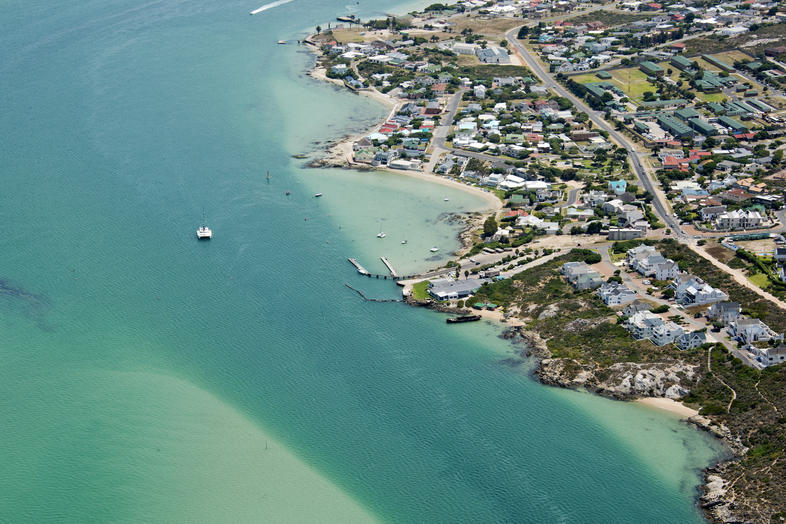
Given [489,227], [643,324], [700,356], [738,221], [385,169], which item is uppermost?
[643,324]

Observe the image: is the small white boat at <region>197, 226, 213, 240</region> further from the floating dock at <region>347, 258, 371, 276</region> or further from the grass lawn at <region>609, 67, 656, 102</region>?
the grass lawn at <region>609, 67, 656, 102</region>

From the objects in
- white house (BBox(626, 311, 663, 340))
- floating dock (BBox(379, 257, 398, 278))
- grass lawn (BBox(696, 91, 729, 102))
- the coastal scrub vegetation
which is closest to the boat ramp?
floating dock (BBox(379, 257, 398, 278))

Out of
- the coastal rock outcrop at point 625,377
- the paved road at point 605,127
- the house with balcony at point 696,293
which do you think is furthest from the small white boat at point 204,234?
the paved road at point 605,127

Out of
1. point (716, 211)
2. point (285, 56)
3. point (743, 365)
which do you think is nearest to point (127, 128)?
point (285, 56)

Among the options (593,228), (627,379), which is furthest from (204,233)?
(627,379)

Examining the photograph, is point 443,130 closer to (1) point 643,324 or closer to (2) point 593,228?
(2) point 593,228

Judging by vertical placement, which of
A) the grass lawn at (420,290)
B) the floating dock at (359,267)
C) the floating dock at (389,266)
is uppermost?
the floating dock at (359,267)

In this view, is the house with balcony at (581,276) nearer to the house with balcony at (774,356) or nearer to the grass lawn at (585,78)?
the house with balcony at (774,356)
